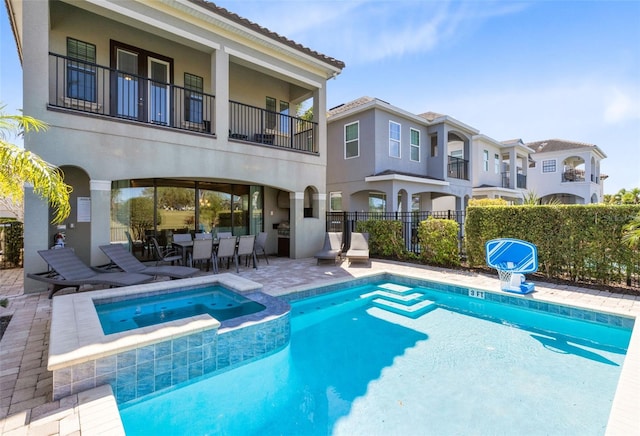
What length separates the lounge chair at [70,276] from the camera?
6582 millimetres


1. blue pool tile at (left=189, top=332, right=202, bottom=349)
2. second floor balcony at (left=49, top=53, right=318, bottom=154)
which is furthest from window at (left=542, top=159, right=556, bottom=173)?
blue pool tile at (left=189, top=332, right=202, bottom=349)

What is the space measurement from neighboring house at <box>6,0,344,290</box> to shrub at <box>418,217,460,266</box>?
4477 millimetres

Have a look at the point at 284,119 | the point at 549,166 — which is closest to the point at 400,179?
the point at 284,119

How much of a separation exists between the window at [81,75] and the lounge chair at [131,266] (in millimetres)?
4944

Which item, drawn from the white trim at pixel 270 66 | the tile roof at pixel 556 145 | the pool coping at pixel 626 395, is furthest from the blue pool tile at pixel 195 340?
the tile roof at pixel 556 145

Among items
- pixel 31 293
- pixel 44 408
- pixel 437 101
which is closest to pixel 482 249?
pixel 44 408

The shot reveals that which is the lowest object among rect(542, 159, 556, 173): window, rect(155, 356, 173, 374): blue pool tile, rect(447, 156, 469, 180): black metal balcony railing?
rect(155, 356, 173, 374): blue pool tile

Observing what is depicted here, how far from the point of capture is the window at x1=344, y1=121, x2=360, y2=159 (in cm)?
1683

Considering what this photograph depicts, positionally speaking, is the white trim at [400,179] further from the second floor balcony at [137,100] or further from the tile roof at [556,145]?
the tile roof at [556,145]

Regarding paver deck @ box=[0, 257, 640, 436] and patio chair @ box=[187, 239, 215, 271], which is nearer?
paver deck @ box=[0, 257, 640, 436]

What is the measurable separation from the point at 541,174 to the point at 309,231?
101ft

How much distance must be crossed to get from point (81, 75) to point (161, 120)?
243 cm

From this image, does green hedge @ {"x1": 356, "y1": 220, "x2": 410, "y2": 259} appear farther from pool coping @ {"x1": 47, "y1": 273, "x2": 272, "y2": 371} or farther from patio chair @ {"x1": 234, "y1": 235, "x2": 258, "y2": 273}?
pool coping @ {"x1": 47, "y1": 273, "x2": 272, "y2": 371}

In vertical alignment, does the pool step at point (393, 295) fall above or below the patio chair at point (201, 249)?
below
